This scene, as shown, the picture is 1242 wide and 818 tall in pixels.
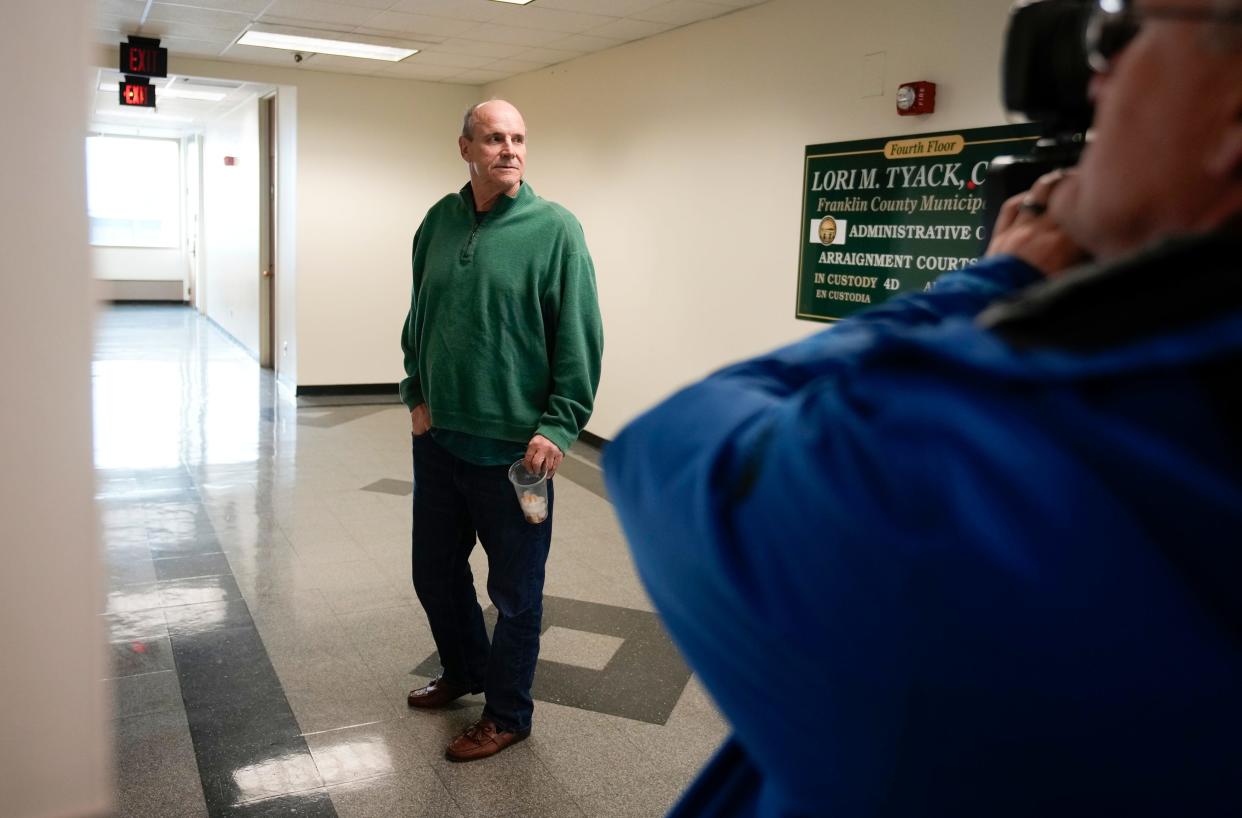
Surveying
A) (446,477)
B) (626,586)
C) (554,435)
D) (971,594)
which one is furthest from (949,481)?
(626,586)

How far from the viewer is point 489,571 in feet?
9.12

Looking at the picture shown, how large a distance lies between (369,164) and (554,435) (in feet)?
22.9

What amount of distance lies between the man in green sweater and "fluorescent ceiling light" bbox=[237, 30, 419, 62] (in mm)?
5102

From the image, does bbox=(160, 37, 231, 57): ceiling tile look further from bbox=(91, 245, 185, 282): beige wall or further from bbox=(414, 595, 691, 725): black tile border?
bbox=(91, 245, 185, 282): beige wall

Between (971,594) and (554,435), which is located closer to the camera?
(971,594)

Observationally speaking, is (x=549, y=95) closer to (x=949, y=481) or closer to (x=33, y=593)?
(x=33, y=593)

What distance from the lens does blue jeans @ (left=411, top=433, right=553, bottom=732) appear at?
8.68 feet

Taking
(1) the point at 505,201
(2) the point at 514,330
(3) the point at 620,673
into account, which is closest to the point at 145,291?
(3) the point at 620,673

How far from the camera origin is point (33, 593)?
4.39ft

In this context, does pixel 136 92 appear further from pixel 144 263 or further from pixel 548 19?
pixel 144 263

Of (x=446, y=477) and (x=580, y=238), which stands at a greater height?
(x=580, y=238)

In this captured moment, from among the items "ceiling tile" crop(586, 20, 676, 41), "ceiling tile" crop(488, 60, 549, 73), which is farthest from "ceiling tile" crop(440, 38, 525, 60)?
"ceiling tile" crop(586, 20, 676, 41)

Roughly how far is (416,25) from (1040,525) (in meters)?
6.78

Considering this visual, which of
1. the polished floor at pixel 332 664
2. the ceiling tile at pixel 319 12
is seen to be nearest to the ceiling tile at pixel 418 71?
the ceiling tile at pixel 319 12
